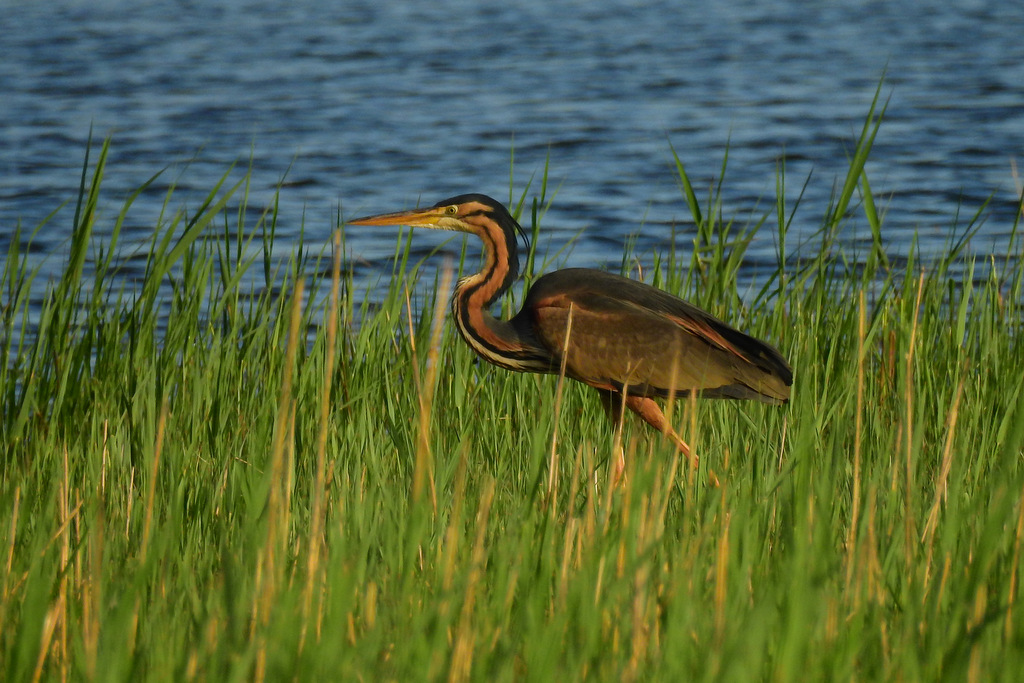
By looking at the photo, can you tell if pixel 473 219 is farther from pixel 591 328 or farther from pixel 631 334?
pixel 631 334

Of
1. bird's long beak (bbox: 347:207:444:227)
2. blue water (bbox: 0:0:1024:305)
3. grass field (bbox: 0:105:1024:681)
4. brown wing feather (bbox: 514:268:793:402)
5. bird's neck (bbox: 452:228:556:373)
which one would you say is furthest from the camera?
blue water (bbox: 0:0:1024:305)

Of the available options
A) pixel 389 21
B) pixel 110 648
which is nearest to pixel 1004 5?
pixel 389 21

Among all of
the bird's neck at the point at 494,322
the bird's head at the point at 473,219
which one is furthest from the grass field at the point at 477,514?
the bird's head at the point at 473,219

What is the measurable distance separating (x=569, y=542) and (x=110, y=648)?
38.7 inches

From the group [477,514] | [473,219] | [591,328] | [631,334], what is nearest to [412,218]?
[473,219]

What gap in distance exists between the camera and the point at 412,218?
16.1 feet

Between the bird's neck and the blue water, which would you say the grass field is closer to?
the bird's neck

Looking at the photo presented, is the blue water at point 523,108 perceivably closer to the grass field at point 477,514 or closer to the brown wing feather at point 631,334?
the brown wing feather at point 631,334

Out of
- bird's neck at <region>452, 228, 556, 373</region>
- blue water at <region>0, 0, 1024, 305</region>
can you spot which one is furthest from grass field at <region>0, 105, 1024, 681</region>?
blue water at <region>0, 0, 1024, 305</region>

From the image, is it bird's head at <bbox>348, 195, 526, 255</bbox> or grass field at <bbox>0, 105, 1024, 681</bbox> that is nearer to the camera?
grass field at <bbox>0, 105, 1024, 681</bbox>

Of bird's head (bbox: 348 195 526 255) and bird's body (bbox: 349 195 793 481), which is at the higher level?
bird's head (bbox: 348 195 526 255)

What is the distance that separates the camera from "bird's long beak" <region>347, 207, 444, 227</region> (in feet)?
15.9

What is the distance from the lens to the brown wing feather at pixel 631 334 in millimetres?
4617

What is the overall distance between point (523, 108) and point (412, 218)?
9.53 meters
